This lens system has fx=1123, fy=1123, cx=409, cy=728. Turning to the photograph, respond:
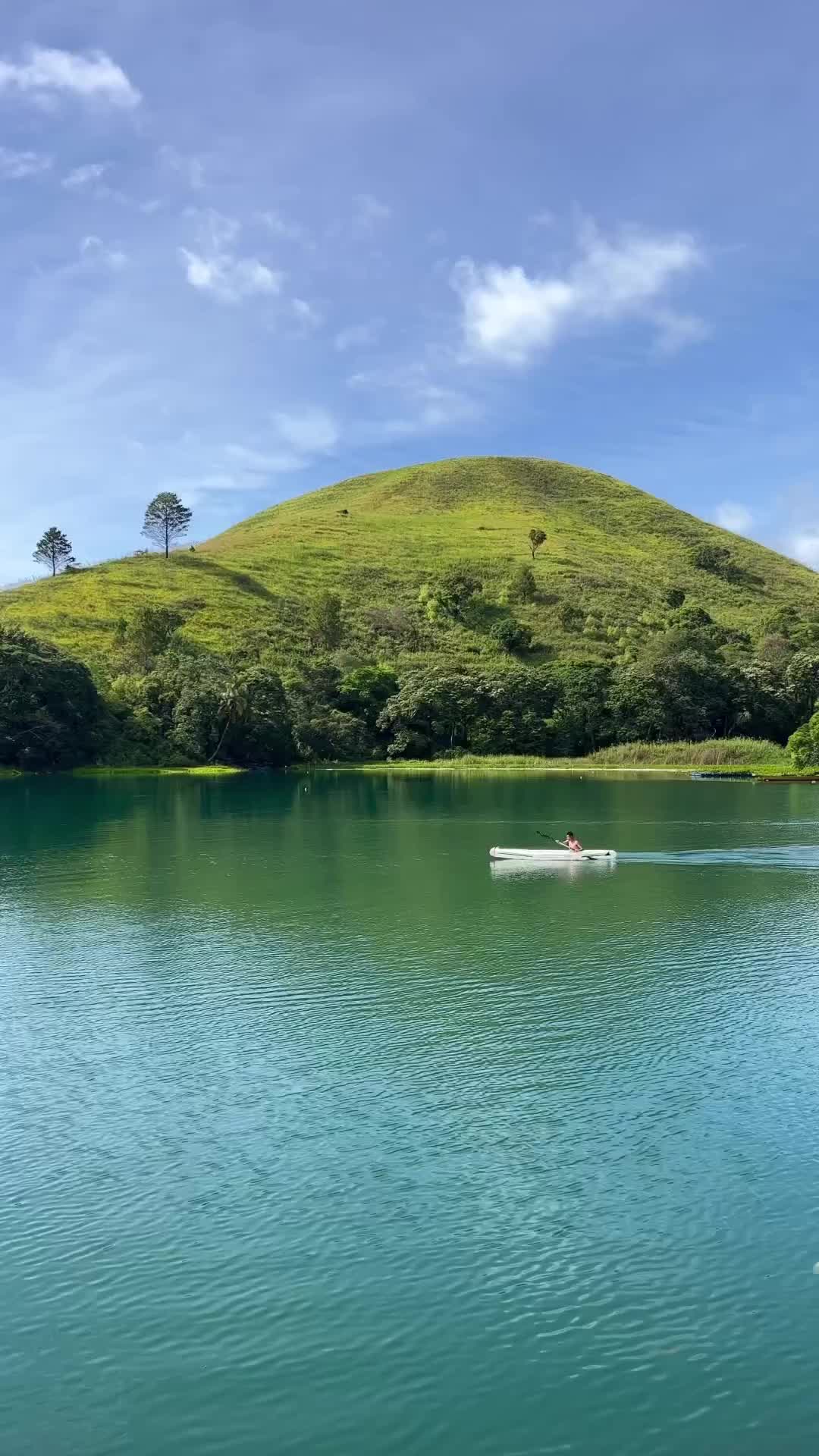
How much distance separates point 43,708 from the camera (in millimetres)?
125438

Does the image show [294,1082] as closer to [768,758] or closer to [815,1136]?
[815,1136]

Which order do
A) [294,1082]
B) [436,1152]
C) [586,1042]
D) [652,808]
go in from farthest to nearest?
[652,808] → [586,1042] → [294,1082] → [436,1152]

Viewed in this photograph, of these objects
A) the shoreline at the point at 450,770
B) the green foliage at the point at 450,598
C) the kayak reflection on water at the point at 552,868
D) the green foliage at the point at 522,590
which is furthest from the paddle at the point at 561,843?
the green foliage at the point at 522,590

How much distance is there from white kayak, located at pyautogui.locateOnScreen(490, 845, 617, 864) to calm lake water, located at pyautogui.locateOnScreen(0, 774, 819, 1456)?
1313cm

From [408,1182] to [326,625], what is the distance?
160 m

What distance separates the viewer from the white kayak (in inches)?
2249

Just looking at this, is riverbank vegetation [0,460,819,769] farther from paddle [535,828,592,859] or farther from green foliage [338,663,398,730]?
paddle [535,828,592,859]

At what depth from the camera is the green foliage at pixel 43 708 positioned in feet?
403

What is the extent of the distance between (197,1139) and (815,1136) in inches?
457

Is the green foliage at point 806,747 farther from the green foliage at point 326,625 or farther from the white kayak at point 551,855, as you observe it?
the green foliage at point 326,625

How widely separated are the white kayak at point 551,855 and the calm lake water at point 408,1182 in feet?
43.1

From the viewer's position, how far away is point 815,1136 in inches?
834

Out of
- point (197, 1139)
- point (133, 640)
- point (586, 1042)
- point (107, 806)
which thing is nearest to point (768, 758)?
point (107, 806)

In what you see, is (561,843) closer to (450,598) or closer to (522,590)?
(450,598)
